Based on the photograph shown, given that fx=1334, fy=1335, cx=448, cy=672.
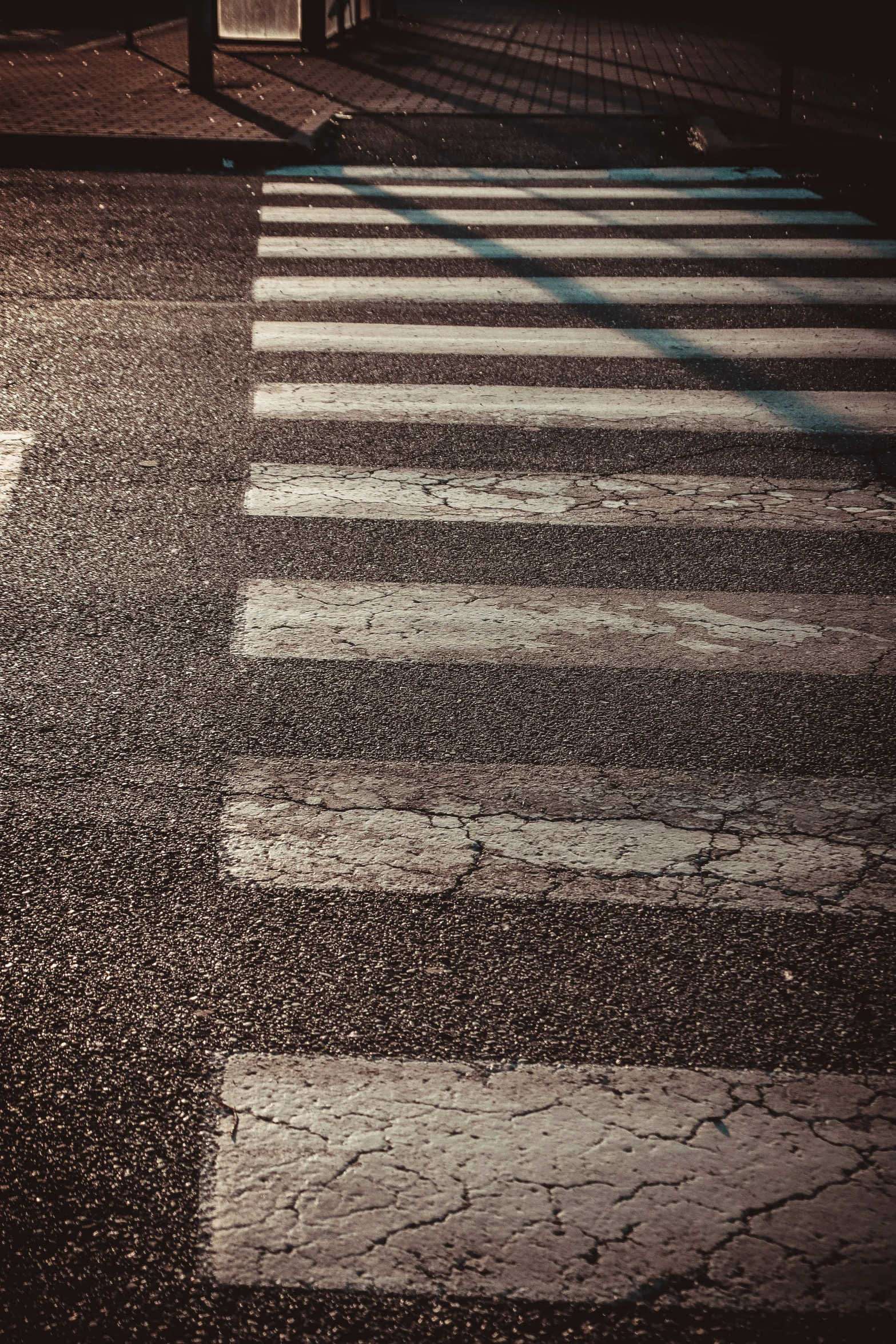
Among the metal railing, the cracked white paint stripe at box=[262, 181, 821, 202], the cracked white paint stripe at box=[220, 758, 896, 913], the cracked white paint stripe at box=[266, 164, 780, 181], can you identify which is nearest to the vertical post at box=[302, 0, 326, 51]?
the metal railing

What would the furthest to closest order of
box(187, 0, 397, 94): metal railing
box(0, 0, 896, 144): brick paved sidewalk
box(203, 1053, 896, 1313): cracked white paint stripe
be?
box(187, 0, 397, 94): metal railing, box(0, 0, 896, 144): brick paved sidewalk, box(203, 1053, 896, 1313): cracked white paint stripe

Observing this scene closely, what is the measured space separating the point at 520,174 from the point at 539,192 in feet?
2.59

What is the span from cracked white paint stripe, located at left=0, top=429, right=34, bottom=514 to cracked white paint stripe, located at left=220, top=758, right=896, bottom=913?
2.28m

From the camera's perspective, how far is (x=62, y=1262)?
2361 mm

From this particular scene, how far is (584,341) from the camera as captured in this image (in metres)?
7.43

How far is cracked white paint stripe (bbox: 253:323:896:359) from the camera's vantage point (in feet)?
23.7

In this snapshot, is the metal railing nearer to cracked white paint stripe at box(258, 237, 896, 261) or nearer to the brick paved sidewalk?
the brick paved sidewalk

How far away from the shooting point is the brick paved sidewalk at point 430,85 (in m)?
12.7

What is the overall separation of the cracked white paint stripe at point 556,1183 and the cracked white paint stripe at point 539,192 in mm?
8918

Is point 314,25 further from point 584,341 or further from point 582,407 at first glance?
point 582,407

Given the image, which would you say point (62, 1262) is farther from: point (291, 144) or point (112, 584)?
point (291, 144)

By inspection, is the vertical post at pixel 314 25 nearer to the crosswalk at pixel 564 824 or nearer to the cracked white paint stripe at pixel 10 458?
the crosswalk at pixel 564 824

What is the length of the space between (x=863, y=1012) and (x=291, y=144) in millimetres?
10351

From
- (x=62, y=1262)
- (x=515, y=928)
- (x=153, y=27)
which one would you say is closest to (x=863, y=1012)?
(x=515, y=928)
